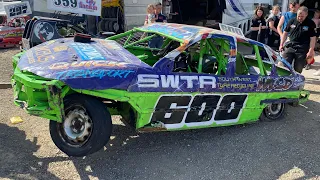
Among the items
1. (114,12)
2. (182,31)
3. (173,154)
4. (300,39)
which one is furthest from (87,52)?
(114,12)

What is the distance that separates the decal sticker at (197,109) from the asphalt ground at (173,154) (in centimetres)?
34

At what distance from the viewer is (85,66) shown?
130 inches

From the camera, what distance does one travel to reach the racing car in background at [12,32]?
10682 millimetres

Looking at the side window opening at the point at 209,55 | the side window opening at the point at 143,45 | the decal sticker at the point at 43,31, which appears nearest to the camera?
the side window opening at the point at 209,55

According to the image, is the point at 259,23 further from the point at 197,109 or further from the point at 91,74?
the point at 91,74

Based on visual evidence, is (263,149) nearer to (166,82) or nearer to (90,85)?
(166,82)

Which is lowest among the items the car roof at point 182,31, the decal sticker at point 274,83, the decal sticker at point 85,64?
the decal sticker at point 274,83

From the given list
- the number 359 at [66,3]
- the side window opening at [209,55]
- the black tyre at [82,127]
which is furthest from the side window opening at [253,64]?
the number 359 at [66,3]

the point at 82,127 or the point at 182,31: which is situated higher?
the point at 182,31

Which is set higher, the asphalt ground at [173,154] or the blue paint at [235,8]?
the blue paint at [235,8]

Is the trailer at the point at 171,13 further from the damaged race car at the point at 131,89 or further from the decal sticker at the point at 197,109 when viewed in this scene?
the decal sticker at the point at 197,109

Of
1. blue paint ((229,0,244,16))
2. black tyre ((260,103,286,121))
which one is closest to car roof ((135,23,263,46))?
black tyre ((260,103,286,121))

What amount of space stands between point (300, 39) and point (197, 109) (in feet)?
12.4

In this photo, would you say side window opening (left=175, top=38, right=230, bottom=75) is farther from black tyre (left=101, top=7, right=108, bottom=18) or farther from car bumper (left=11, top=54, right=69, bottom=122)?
black tyre (left=101, top=7, right=108, bottom=18)
